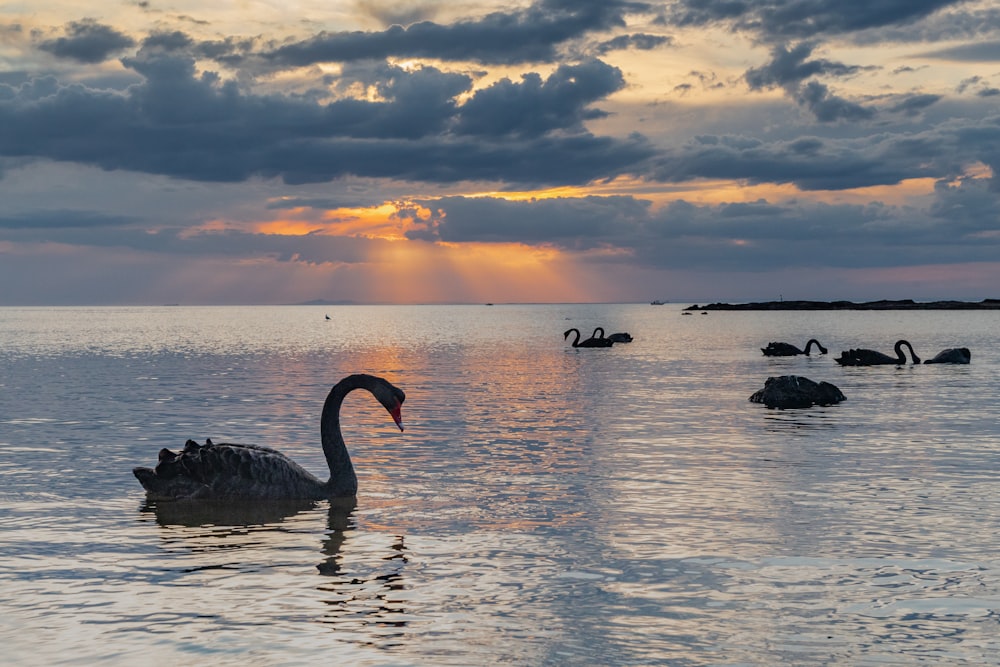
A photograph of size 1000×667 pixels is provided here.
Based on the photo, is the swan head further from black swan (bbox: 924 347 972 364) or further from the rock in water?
black swan (bbox: 924 347 972 364)

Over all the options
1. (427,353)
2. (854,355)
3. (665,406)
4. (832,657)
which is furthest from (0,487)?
(427,353)

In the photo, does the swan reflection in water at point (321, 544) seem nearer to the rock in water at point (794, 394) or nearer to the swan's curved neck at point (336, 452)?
the swan's curved neck at point (336, 452)

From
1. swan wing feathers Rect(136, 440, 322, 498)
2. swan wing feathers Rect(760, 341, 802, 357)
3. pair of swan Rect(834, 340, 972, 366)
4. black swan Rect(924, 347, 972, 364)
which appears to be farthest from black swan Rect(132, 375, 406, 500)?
swan wing feathers Rect(760, 341, 802, 357)

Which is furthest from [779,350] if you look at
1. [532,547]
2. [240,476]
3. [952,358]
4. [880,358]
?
[532,547]

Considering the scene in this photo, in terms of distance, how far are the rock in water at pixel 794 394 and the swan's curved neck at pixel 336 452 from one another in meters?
19.9

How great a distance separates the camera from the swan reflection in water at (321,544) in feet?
36.7

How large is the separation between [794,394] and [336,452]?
20572mm

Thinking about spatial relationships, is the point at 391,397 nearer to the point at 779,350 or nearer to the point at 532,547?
the point at 532,547

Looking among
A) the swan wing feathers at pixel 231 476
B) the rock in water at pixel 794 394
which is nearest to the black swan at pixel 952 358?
the rock in water at pixel 794 394

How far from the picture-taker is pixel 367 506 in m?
17.6

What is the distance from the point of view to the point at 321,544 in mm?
14516

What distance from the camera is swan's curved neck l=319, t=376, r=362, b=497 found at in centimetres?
1817

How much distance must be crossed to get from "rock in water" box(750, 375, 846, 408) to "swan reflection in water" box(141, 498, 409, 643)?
20569mm

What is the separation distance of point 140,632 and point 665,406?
2773 centimetres
